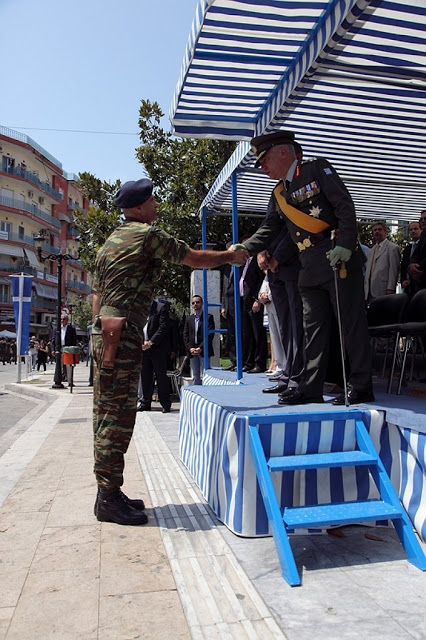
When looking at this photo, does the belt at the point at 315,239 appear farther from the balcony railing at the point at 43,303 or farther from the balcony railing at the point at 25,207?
the balcony railing at the point at 43,303

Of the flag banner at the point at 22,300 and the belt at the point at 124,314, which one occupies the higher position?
the flag banner at the point at 22,300

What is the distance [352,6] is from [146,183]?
1642 mm

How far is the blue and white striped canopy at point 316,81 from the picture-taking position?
3791mm

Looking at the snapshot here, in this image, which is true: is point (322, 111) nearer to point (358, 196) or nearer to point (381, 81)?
point (381, 81)

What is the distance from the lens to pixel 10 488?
190 inches

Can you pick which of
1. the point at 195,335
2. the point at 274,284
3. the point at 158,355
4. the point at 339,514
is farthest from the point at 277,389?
the point at 195,335

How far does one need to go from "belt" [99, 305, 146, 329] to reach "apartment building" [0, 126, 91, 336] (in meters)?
51.3

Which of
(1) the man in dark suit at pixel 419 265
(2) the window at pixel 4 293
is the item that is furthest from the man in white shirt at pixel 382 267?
(2) the window at pixel 4 293

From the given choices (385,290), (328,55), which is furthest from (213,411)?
(385,290)

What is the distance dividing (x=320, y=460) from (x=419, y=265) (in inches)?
174

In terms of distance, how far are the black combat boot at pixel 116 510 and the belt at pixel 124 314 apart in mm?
1079

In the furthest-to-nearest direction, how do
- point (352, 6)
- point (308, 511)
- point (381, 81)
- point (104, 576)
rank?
point (381, 81) < point (352, 6) < point (308, 511) < point (104, 576)

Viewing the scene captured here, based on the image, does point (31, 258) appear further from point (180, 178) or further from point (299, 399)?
point (299, 399)

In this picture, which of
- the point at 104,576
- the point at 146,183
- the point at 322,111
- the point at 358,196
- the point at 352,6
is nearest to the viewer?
the point at 104,576
